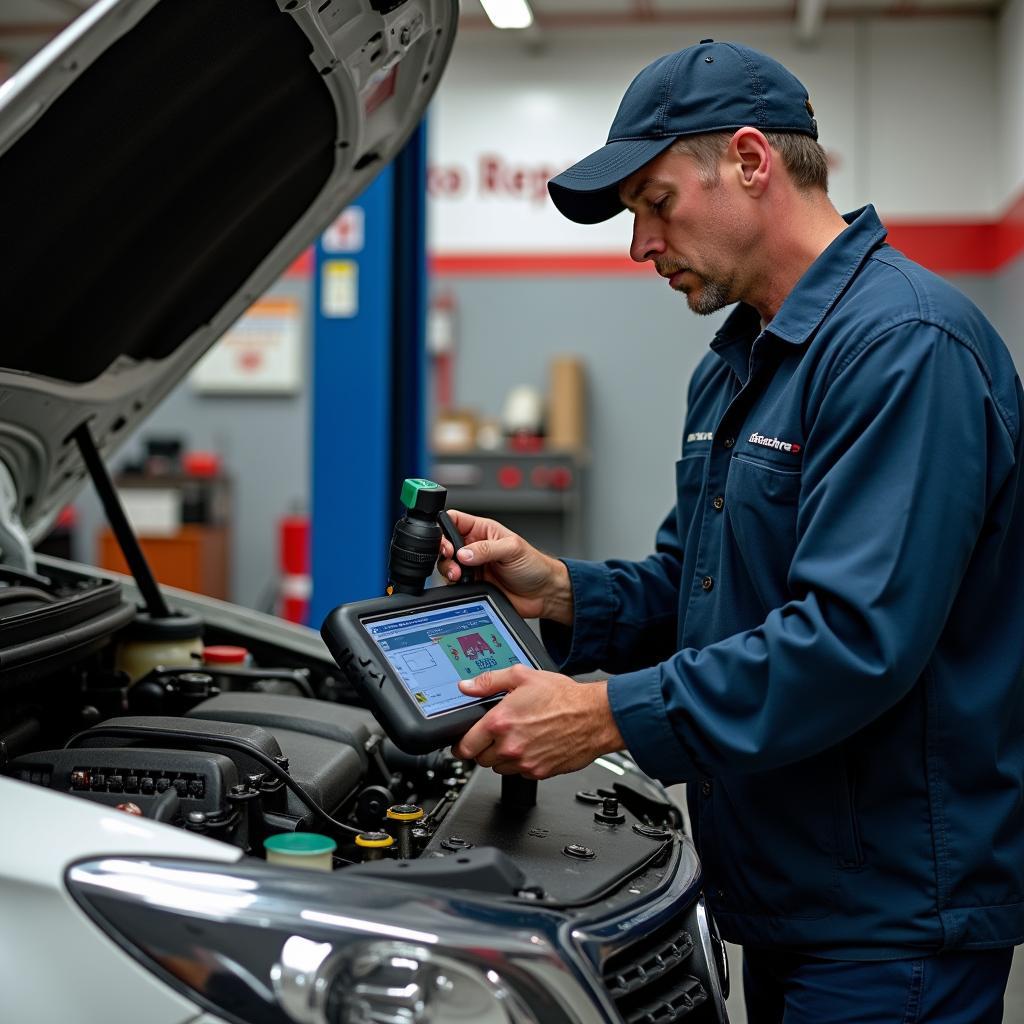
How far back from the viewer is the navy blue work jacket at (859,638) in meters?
1.12

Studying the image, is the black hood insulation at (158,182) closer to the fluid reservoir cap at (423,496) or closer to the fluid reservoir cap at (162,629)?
the fluid reservoir cap at (162,629)

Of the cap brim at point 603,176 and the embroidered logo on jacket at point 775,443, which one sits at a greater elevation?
the cap brim at point 603,176

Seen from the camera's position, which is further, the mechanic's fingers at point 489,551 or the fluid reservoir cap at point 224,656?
the fluid reservoir cap at point 224,656

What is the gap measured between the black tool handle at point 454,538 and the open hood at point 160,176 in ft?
1.98

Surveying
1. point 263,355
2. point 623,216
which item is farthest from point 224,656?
point 623,216

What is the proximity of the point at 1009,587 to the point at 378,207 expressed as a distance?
329 centimetres

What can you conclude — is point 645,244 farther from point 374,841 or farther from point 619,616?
point 374,841

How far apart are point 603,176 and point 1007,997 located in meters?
2.23

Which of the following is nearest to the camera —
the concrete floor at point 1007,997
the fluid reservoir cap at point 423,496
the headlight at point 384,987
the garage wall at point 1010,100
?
the headlight at point 384,987

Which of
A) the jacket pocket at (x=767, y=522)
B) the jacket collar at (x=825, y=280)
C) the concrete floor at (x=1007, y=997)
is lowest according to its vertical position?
the concrete floor at (x=1007, y=997)

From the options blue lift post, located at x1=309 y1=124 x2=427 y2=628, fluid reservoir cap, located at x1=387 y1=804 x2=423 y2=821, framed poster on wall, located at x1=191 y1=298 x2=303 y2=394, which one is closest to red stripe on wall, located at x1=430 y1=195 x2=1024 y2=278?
framed poster on wall, located at x1=191 y1=298 x2=303 y2=394

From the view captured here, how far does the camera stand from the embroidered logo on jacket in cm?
127

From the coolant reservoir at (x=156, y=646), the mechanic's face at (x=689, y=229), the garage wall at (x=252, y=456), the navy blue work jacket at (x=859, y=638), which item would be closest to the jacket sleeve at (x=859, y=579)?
the navy blue work jacket at (x=859, y=638)

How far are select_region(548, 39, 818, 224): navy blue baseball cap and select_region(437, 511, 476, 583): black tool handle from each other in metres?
0.43
